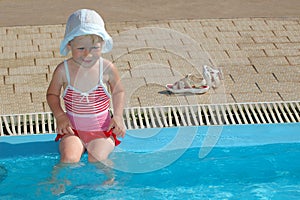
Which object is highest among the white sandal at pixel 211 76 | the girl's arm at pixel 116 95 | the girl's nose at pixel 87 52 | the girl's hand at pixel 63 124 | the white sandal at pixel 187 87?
the white sandal at pixel 211 76

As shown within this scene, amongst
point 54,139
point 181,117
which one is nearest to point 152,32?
point 181,117

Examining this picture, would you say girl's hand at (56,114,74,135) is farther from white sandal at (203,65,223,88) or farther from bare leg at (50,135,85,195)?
white sandal at (203,65,223,88)

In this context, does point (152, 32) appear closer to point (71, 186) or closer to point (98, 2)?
point (98, 2)

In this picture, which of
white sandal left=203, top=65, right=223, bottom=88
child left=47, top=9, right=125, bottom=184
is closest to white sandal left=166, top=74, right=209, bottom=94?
white sandal left=203, top=65, right=223, bottom=88

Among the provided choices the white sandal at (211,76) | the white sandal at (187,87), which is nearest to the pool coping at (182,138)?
the white sandal at (187,87)

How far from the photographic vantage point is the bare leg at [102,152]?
184 inches

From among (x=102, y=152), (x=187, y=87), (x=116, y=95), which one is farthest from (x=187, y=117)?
(x=102, y=152)

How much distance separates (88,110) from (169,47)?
2.43m

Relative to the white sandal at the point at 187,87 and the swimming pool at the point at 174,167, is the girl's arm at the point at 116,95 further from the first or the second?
the white sandal at the point at 187,87

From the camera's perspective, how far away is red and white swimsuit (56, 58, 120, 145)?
15.3 ft

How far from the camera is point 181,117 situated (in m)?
5.48

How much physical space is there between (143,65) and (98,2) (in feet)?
8.47

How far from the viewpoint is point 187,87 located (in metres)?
5.84

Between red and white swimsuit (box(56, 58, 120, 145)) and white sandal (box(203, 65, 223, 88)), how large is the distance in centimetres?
137
